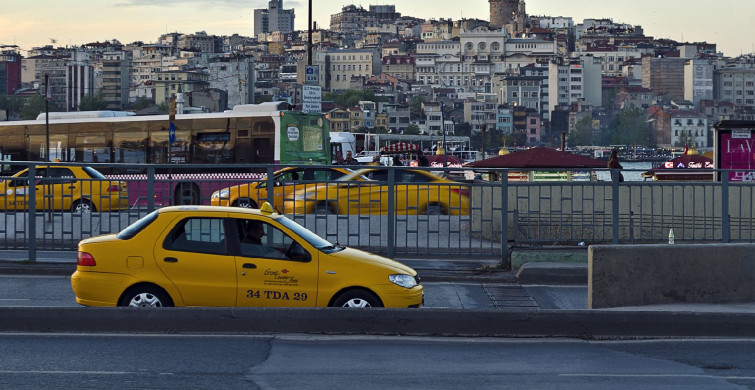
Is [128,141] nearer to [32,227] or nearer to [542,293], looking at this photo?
[32,227]

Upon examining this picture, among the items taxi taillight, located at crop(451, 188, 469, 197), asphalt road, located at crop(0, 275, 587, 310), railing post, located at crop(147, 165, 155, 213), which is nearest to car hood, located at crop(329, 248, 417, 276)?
asphalt road, located at crop(0, 275, 587, 310)

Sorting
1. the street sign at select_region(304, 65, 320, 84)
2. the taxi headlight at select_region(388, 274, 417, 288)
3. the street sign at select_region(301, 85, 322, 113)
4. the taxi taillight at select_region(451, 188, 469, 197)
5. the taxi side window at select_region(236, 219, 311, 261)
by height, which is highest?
the street sign at select_region(304, 65, 320, 84)

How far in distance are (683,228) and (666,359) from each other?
7602mm

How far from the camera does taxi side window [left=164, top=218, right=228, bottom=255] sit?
12984 mm

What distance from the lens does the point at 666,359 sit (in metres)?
11.4

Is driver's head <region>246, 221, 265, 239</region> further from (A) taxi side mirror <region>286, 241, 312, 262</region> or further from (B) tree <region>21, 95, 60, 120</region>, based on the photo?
(B) tree <region>21, 95, 60, 120</region>

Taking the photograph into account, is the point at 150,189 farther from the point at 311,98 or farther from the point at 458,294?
the point at 311,98

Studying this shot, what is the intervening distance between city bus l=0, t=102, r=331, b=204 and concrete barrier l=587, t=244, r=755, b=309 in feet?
91.9

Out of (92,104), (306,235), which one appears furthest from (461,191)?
(92,104)

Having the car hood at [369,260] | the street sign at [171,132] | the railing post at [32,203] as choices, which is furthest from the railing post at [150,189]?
the street sign at [171,132]

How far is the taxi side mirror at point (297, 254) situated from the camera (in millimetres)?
12969

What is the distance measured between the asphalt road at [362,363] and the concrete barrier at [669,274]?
40.2 inches

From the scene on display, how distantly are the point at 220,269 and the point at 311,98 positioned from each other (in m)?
26.8

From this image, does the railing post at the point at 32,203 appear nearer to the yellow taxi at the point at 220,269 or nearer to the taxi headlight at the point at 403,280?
the yellow taxi at the point at 220,269
